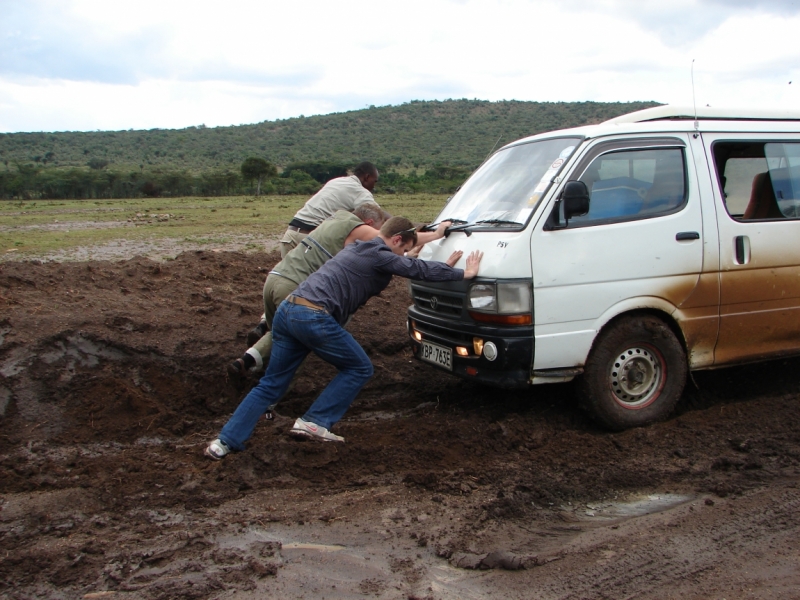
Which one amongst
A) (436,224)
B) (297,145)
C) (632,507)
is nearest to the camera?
(632,507)

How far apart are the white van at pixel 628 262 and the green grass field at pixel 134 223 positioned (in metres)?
11.4

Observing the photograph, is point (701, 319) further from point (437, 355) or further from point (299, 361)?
point (299, 361)

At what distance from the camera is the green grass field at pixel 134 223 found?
17031mm

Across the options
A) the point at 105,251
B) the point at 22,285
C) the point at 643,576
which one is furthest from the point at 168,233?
the point at 643,576

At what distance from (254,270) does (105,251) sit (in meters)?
5.11

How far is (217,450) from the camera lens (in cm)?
522

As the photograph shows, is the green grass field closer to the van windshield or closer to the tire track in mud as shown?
the van windshield

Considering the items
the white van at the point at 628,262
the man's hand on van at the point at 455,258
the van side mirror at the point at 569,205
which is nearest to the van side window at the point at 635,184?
the white van at the point at 628,262

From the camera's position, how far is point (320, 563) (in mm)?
3885

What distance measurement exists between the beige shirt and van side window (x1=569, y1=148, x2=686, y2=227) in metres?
2.62

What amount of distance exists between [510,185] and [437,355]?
146 cm

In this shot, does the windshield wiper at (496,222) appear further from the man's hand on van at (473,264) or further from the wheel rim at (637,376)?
the wheel rim at (637,376)

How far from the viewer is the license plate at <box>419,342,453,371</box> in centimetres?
562

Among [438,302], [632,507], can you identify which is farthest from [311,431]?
[632,507]
